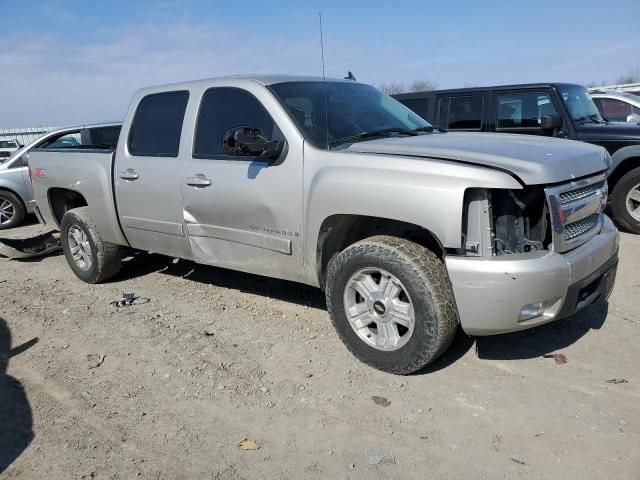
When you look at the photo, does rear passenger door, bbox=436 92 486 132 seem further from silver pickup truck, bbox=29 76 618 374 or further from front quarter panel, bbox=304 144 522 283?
front quarter panel, bbox=304 144 522 283

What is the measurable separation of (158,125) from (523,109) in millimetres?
5059

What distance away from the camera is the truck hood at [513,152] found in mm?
2980

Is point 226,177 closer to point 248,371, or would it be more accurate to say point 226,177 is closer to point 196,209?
point 196,209

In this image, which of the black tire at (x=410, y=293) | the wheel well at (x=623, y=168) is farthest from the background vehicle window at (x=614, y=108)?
the black tire at (x=410, y=293)

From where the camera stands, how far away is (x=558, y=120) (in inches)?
273

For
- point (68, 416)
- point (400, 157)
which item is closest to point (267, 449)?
point (68, 416)

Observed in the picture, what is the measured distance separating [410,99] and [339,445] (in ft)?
21.9

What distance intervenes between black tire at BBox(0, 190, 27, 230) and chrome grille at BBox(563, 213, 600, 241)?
382 inches

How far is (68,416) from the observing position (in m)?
3.23

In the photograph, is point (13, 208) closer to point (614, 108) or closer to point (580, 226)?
point (580, 226)

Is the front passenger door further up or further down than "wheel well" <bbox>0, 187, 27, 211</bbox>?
further up

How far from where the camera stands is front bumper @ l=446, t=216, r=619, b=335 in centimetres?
292

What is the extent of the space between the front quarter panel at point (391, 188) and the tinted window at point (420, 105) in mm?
5129

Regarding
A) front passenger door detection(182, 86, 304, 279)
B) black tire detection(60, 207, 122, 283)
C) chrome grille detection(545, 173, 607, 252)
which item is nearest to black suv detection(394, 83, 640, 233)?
chrome grille detection(545, 173, 607, 252)
